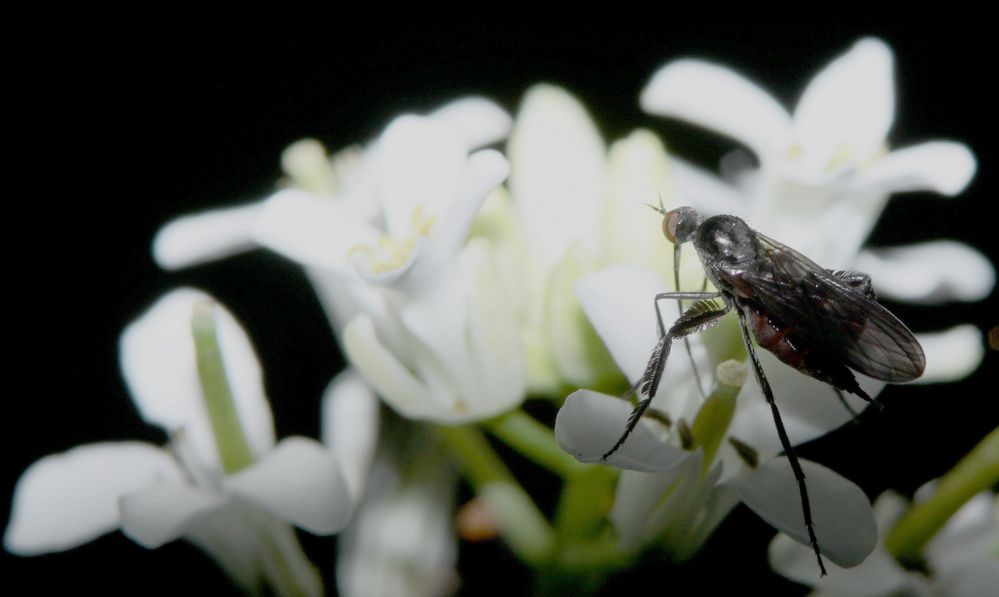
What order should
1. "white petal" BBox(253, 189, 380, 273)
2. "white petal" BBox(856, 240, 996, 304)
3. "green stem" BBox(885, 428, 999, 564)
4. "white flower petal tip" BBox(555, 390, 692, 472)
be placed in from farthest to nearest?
"white petal" BBox(856, 240, 996, 304)
"white petal" BBox(253, 189, 380, 273)
"green stem" BBox(885, 428, 999, 564)
"white flower petal tip" BBox(555, 390, 692, 472)

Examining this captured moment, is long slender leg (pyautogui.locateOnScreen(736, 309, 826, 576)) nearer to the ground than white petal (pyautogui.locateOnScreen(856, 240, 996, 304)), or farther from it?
farther from it

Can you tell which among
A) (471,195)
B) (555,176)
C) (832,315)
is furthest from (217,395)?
(832,315)

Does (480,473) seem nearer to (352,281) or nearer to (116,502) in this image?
(352,281)

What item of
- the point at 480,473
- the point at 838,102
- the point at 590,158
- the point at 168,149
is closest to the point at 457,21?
the point at 168,149

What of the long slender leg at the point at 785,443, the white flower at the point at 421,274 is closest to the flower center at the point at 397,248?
the white flower at the point at 421,274

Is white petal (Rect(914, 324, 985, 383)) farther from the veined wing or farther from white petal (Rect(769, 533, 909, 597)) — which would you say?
white petal (Rect(769, 533, 909, 597))

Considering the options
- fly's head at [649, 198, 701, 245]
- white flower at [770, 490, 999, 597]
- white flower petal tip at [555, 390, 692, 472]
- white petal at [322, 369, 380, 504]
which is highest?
fly's head at [649, 198, 701, 245]

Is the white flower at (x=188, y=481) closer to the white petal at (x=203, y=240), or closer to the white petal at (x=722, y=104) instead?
the white petal at (x=203, y=240)

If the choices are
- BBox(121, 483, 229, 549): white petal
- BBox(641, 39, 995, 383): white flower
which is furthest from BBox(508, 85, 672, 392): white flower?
BBox(121, 483, 229, 549): white petal
